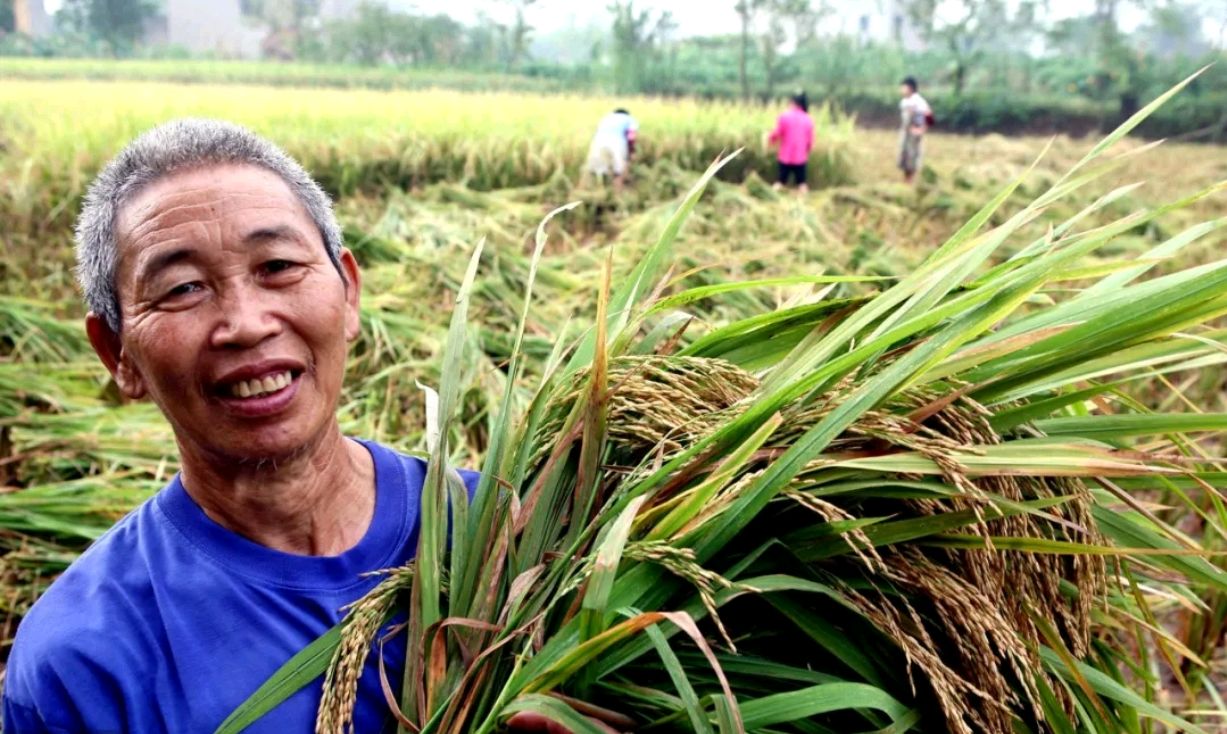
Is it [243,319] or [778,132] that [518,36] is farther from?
[243,319]

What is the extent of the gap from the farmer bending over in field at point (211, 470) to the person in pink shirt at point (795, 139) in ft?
29.6

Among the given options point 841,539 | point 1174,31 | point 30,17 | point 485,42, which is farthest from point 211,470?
point 1174,31

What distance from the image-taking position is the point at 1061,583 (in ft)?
3.73

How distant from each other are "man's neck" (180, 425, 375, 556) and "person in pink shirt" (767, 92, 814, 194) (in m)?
8.98

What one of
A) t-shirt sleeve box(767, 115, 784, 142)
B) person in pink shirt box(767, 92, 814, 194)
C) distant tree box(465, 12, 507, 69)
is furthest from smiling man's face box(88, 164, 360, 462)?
t-shirt sleeve box(767, 115, 784, 142)

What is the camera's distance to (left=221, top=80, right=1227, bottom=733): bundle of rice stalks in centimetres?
101

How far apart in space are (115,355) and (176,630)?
408 millimetres

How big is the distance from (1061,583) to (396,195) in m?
7.13

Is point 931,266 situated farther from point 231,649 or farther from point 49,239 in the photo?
point 49,239

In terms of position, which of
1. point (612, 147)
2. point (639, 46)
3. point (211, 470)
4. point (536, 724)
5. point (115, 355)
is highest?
point (639, 46)

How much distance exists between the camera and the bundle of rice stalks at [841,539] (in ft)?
3.32

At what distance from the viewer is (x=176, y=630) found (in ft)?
3.77

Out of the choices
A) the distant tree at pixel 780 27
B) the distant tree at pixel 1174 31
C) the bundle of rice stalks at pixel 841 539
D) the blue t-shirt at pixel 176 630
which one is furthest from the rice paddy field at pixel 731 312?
the distant tree at pixel 1174 31

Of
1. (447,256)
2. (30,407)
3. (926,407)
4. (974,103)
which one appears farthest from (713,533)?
(974,103)
